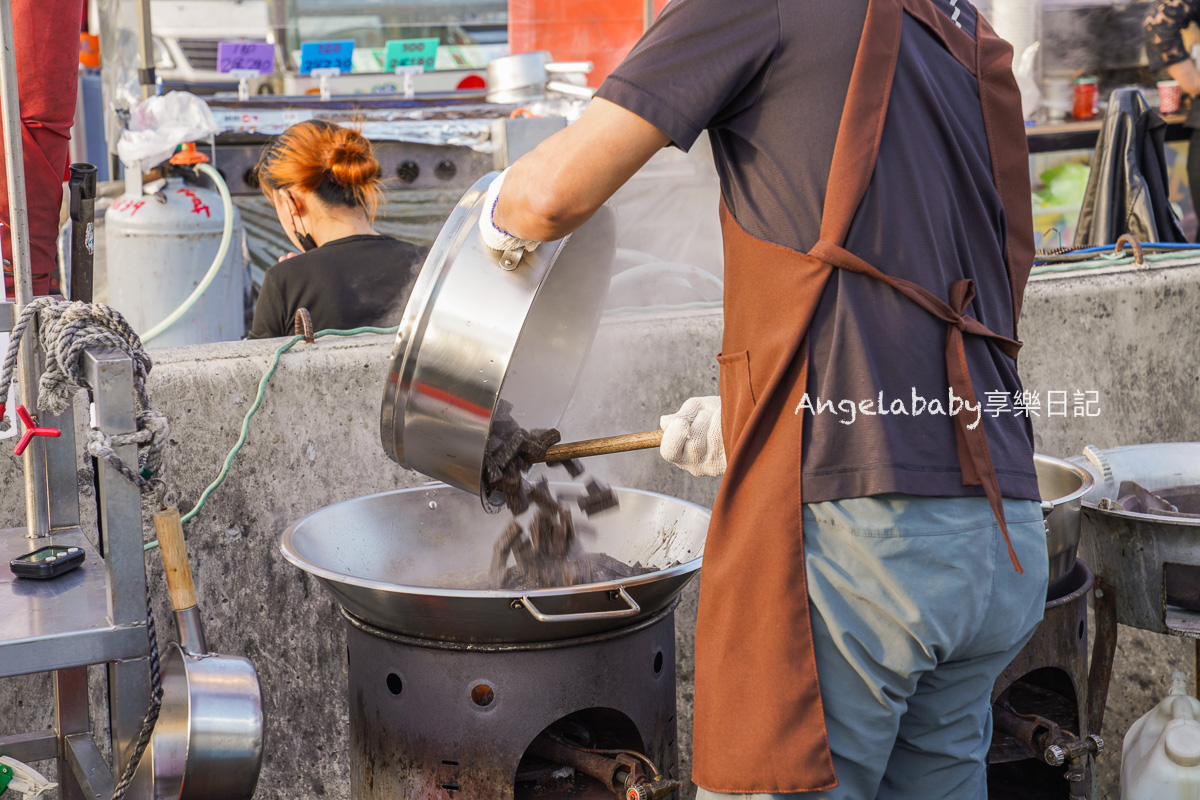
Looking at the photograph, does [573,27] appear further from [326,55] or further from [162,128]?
[162,128]

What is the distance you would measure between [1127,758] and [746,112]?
6.36 feet

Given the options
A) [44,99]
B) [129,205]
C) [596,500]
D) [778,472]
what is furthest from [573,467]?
[129,205]

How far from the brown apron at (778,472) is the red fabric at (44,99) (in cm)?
191

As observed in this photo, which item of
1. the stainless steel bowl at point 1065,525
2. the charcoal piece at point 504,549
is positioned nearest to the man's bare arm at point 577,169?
the charcoal piece at point 504,549

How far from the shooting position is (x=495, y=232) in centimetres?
162

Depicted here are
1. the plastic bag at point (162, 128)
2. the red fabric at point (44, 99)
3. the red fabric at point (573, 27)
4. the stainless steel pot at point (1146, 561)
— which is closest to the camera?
the stainless steel pot at point (1146, 561)

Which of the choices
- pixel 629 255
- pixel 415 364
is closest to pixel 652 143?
pixel 415 364

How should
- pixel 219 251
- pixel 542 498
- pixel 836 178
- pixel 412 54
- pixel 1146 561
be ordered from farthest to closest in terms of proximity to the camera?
pixel 412 54
pixel 219 251
pixel 1146 561
pixel 542 498
pixel 836 178

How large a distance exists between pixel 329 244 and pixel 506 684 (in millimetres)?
2184

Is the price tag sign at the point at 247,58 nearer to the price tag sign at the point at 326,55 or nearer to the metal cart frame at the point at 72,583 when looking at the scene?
the price tag sign at the point at 326,55

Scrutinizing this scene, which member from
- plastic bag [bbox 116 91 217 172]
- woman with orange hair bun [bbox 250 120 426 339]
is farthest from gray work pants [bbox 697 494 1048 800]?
plastic bag [bbox 116 91 217 172]

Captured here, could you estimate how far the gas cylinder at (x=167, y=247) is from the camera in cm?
527

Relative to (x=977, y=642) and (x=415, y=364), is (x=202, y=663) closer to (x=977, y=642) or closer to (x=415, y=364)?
(x=415, y=364)

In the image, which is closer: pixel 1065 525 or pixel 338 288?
pixel 1065 525
